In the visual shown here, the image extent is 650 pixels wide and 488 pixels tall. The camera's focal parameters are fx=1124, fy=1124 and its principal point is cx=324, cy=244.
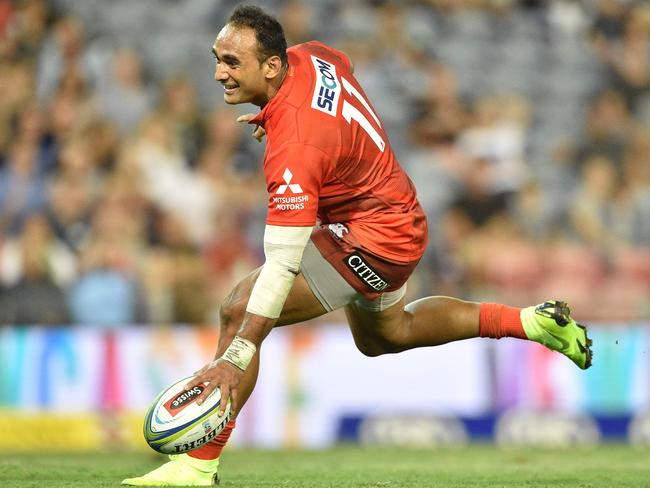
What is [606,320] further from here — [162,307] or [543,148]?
[162,307]

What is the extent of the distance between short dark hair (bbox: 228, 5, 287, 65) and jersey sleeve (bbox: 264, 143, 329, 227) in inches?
21.4

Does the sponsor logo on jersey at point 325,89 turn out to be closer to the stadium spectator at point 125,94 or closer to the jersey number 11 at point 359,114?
the jersey number 11 at point 359,114

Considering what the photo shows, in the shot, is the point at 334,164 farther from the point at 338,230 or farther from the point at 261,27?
the point at 261,27

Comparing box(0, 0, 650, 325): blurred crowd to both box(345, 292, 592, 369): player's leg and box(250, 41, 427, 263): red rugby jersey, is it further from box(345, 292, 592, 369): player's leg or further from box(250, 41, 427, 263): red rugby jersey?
box(250, 41, 427, 263): red rugby jersey

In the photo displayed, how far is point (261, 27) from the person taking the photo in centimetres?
549

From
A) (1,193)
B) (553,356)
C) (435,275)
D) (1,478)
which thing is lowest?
(1,478)

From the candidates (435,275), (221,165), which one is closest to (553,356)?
(435,275)

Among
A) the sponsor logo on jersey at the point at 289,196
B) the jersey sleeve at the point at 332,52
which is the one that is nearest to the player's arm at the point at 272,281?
the sponsor logo on jersey at the point at 289,196

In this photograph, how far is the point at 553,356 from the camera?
10070mm

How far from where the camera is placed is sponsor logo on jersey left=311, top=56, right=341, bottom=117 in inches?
217

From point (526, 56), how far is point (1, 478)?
922 cm

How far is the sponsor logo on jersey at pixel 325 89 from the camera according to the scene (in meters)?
5.52

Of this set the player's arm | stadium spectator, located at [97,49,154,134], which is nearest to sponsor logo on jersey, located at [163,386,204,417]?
the player's arm

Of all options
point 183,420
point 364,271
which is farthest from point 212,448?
point 364,271
